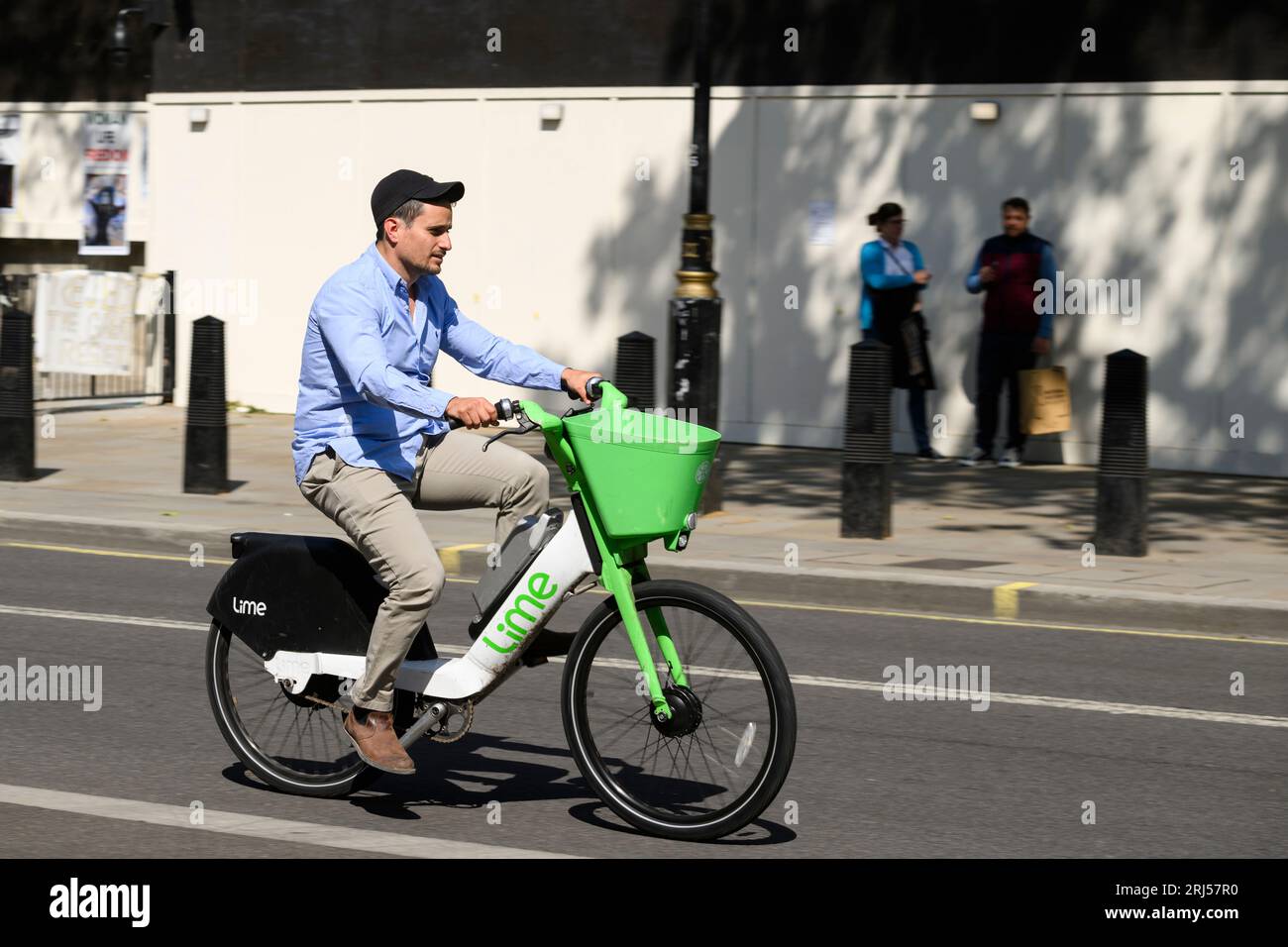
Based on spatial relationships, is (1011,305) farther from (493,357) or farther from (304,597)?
(304,597)

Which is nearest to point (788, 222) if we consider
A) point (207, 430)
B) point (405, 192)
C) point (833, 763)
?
point (207, 430)

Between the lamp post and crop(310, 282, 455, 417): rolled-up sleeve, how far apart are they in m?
6.88

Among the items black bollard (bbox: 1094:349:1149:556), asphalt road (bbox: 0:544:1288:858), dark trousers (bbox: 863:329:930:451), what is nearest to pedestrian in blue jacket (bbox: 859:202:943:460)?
dark trousers (bbox: 863:329:930:451)

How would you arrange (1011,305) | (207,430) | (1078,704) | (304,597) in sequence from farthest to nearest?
(1011,305)
(207,430)
(1078,704)
(304,597)

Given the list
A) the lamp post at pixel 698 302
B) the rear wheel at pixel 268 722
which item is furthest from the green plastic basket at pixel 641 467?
the lamp post at pixel 698 302

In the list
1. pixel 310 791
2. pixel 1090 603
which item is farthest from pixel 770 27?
pixel 310 791

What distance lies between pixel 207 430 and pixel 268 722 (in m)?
7.85

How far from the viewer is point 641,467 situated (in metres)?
5.43

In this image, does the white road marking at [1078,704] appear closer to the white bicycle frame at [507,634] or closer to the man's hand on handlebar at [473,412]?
the white bicycle frame at [507,634]

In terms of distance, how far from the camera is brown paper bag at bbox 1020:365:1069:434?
1552 centimetres

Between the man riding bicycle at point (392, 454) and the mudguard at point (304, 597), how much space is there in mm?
164

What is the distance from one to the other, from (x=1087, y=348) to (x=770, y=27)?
12.9 ft

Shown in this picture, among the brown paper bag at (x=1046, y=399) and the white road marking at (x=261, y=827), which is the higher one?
the brown paper bag at (x=1046, y=399)

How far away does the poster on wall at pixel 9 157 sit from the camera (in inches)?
874
